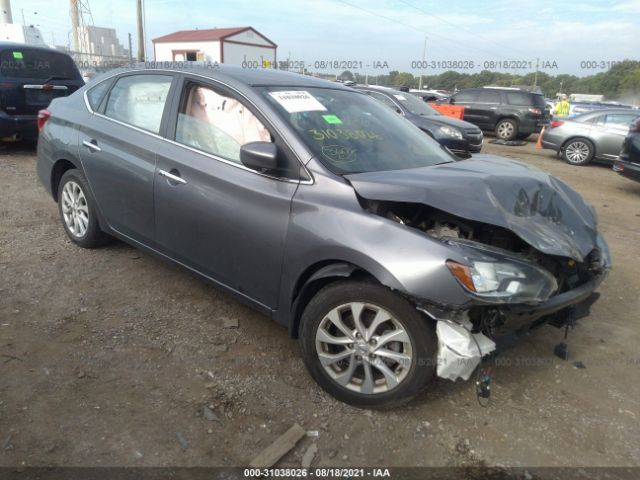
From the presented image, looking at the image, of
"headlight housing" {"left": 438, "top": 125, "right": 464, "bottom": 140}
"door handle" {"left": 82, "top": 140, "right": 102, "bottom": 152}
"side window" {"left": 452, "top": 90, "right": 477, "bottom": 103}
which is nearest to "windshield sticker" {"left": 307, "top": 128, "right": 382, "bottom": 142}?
"door handle" {"left": 82, "top": 140, "right": 102, "bottom": 152}

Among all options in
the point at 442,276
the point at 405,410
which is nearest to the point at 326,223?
the point at 442,276

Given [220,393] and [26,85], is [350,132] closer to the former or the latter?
[220,393]

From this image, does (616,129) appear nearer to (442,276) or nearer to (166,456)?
(442,276)

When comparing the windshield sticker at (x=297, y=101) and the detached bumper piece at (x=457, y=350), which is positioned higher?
the windshield sticker at (x=297, y=101)

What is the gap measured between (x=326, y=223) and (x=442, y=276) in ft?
2.16

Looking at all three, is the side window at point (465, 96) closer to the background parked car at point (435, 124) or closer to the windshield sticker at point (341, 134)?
the background parked car at point (435, 124)

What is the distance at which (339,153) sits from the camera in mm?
2803

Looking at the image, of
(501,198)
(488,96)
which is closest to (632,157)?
(501,198)

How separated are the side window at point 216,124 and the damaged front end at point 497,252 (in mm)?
765

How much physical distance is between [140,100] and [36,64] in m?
5.89

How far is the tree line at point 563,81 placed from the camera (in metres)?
43.2

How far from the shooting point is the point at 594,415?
265 centimetres

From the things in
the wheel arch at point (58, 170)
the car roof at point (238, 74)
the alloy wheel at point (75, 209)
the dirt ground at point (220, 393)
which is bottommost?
the dirt ground at point (220, 393)

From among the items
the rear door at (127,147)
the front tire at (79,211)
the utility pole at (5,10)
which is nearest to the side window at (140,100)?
the rear door at (127,147)
